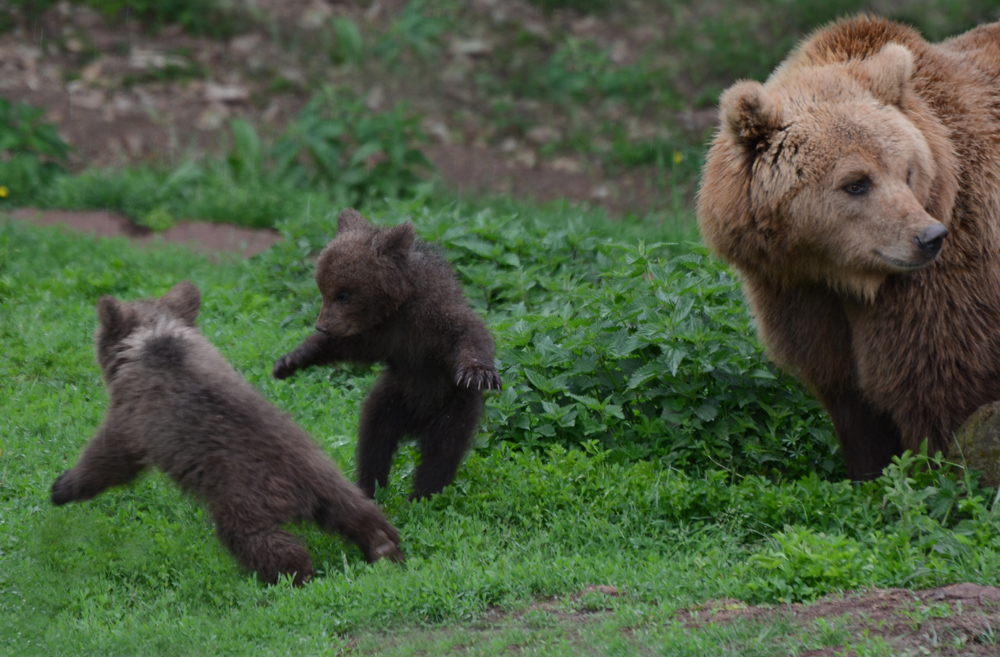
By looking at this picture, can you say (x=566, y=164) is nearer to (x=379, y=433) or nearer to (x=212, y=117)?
(x=212, y=117)

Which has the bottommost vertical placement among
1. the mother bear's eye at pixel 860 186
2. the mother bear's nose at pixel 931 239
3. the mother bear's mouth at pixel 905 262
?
the mother bear's mouth at pixel 905 262

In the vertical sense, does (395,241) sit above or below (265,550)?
above

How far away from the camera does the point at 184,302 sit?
5473mm

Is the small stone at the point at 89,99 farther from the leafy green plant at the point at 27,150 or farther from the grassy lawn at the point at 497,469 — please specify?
the grassy lawn at the point at 497,469

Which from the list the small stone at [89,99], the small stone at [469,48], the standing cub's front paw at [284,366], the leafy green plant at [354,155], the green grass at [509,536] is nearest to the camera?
the green grass at [509,536]

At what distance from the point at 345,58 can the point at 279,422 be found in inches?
381

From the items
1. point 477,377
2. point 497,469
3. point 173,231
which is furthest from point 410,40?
point 477,377

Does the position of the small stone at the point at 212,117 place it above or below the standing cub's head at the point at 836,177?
below

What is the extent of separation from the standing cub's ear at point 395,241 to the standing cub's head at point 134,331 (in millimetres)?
1031

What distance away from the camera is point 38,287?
8438mm

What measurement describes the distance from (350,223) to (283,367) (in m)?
0.86

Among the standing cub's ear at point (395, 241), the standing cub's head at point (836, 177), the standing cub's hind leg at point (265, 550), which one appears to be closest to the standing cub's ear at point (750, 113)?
the standing cub's head at point (836, 177)

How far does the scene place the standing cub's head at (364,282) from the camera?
5500 millimetres

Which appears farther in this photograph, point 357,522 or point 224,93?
point 224,93
